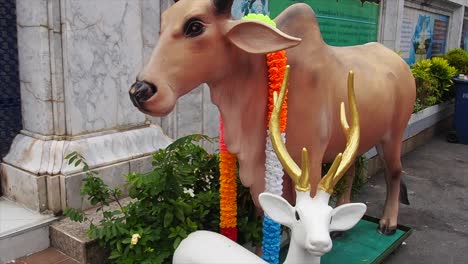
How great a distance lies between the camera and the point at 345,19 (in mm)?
6992

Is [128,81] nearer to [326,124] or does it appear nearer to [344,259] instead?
[326,124]

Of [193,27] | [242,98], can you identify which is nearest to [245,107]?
[242,98]

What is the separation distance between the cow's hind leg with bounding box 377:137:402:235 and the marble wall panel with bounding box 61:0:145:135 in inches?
85.1

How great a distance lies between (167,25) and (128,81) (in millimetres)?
1739

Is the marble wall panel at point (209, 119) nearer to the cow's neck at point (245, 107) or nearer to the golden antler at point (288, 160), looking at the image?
the cow's neck at point (245, 107)

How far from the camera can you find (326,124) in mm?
2725

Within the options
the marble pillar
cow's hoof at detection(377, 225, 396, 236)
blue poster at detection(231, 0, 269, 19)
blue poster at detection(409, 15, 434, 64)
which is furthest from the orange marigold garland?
blue poster at detection(409, 15, 434, 64)

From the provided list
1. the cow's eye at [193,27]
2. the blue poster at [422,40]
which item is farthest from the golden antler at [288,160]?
the blue poster at [422,40]

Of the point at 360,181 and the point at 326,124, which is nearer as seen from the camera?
the point at 326,124

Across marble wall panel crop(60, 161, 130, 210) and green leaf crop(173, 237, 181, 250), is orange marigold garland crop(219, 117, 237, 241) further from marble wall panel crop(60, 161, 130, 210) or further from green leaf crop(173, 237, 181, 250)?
marble wall panel crop(60, 161, 130, 210)

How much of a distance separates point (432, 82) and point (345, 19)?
2423mm

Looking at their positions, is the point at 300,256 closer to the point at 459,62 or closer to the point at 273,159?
the point at 273,159

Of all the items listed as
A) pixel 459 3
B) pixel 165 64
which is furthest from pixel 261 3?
pixel 459 3

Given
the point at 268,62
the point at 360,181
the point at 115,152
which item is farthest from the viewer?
the point at 360,181
